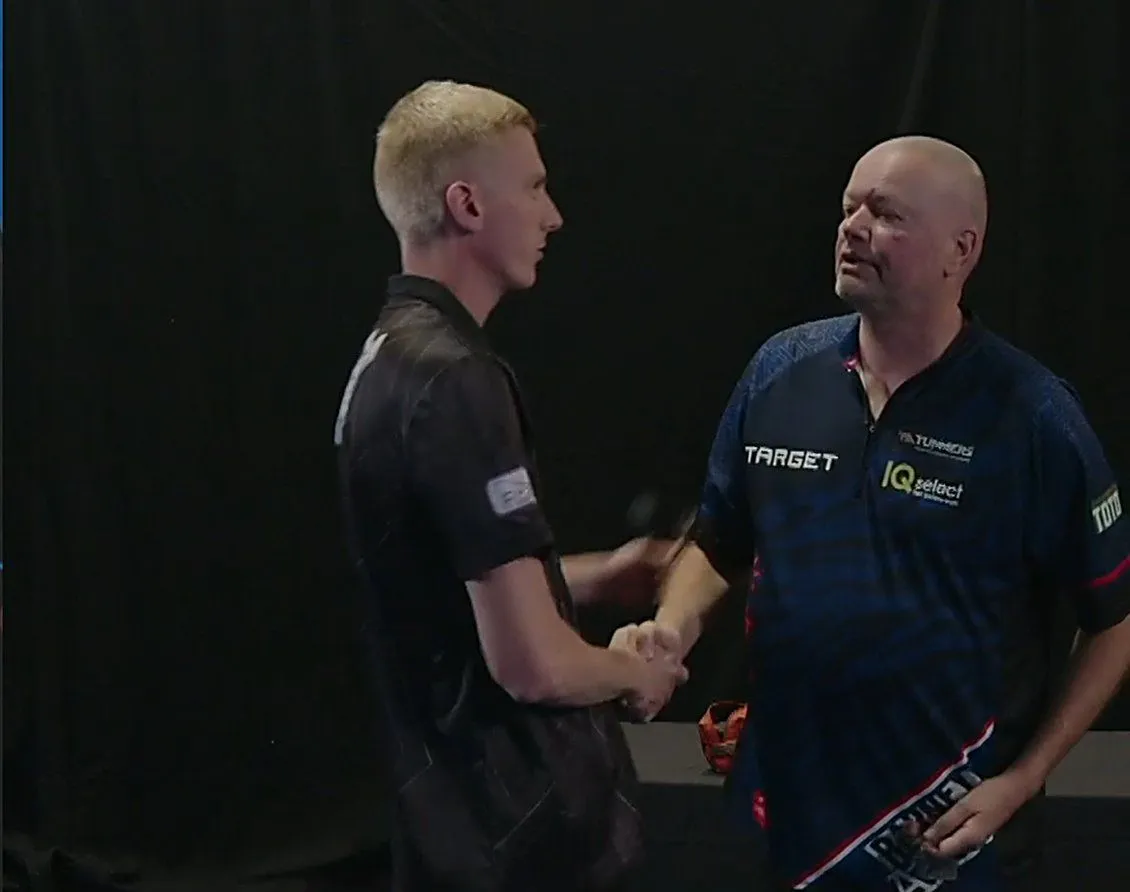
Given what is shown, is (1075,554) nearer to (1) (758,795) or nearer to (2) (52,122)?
(1) (758,795)

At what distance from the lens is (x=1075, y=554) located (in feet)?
5.66

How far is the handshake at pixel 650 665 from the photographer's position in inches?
63.4

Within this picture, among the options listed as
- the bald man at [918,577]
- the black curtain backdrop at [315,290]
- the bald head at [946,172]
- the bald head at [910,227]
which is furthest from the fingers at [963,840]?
the black curtain backdrop at [315,290]

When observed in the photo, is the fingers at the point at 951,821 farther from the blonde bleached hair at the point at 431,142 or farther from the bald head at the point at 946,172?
the blonde bleached hair at the point at 431,142

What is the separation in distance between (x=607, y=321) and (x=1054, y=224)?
1.00 metres

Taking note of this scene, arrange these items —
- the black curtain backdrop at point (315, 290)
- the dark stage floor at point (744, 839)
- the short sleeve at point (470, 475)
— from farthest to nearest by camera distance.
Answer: the black curtain backdrop at point (315, 290)
the dark stage floor at point (744, 839)
the short sleeve at point (470, 475)

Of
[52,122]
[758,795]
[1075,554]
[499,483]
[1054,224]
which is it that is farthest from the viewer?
[52,122]

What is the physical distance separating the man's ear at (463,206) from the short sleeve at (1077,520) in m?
0.72

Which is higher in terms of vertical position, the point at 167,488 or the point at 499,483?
the point at 499,483

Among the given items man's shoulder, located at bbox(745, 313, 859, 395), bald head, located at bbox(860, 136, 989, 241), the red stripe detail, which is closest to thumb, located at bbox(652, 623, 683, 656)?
man's shoulder, located at bbox(745, 313, 859, 395)

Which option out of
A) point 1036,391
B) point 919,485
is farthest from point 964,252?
point 919,485

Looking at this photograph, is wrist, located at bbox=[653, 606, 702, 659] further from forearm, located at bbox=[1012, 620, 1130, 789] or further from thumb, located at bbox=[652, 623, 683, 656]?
forearm, located at bbox=[1012, 620, 1130, 789]

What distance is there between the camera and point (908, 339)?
5.96 ft

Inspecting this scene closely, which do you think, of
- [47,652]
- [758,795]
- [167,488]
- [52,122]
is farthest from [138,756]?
[758,795]
